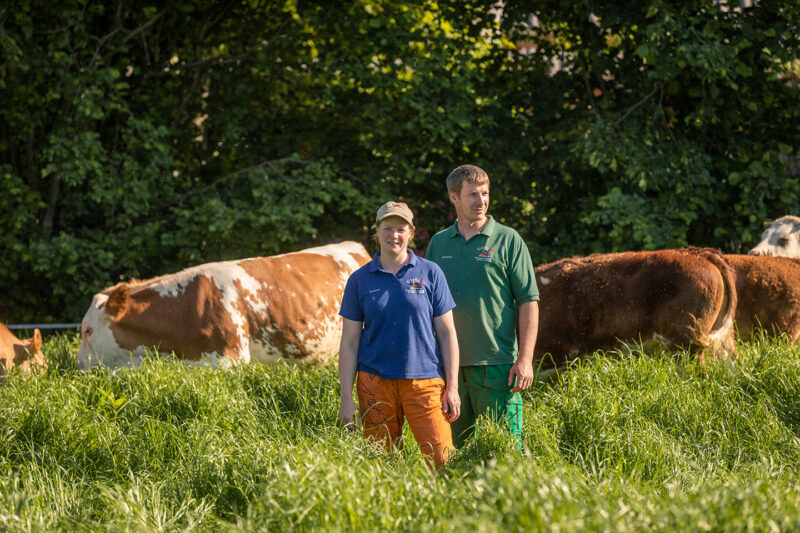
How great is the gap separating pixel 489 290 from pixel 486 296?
0.03 meters

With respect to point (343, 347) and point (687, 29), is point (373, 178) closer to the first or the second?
point (687, 29)

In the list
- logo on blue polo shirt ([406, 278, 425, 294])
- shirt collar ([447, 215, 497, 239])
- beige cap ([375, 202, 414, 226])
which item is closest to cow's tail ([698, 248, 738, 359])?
shirt collar ([447, 215, 497, 239])

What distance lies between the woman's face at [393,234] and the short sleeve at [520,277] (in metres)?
0.58

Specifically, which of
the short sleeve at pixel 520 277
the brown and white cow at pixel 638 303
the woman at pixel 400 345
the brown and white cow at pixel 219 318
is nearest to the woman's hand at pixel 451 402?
the woman at pixel 400 345

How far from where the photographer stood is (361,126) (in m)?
10.0

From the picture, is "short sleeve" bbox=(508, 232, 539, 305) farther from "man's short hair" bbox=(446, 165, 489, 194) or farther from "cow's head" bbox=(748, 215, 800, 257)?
"cow's head" bbox=(748, 215, 800, 257)

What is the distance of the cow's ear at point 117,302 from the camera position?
6.34 m

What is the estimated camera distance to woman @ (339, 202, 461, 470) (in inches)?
144

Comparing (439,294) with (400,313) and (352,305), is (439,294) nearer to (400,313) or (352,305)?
(400,313)

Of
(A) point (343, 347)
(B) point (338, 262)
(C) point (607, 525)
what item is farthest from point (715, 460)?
(B) point (338, 262)

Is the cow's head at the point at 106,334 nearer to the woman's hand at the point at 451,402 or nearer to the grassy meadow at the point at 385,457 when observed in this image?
the grassy meadow at the point at 385,457

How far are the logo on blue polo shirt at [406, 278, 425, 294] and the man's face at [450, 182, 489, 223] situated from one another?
0.47 metres

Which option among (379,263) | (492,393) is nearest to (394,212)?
(379,263)

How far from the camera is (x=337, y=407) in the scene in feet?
15.9
